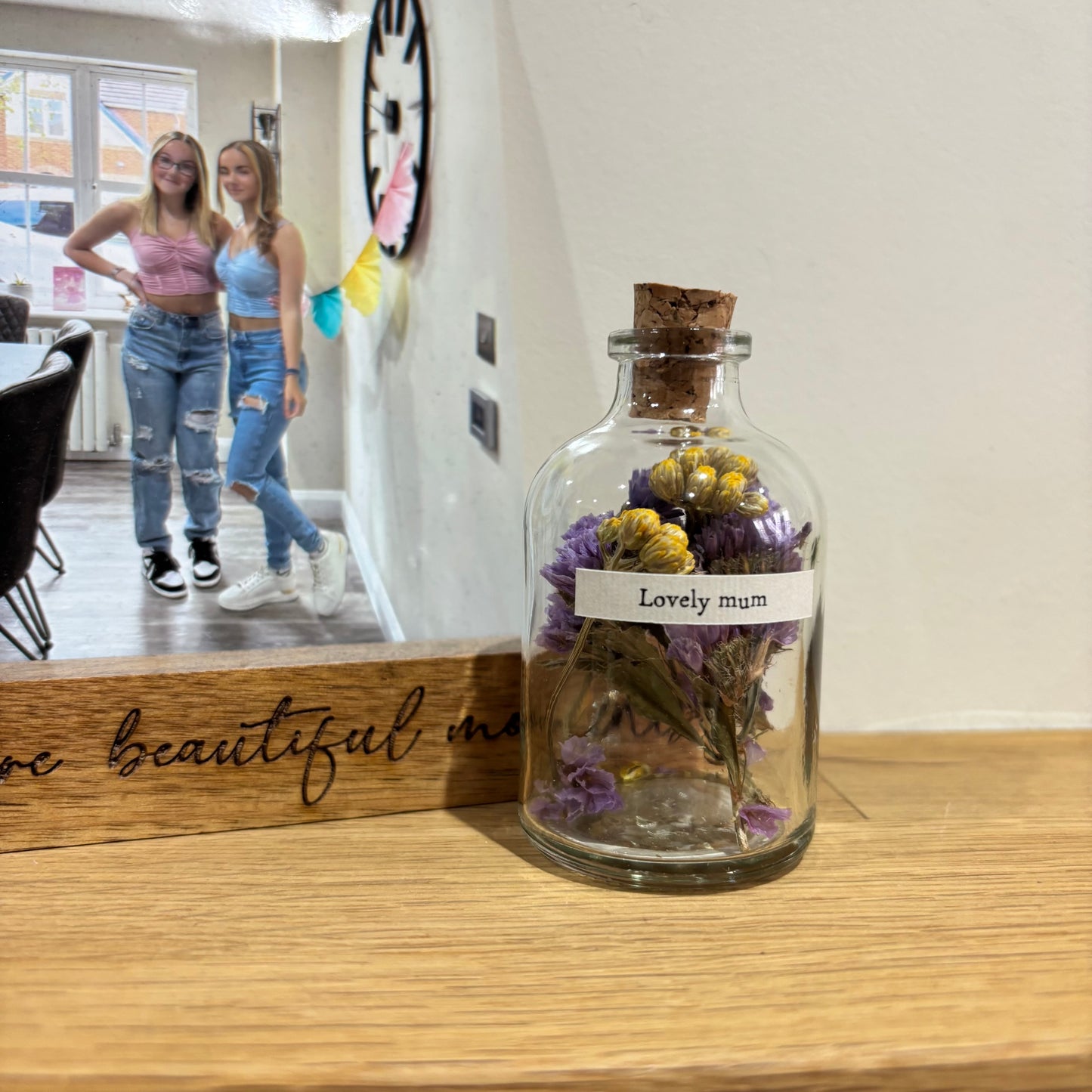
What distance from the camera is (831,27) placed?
81 cm

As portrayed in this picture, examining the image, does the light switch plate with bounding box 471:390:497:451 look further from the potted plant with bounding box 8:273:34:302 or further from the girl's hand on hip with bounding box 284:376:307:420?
the potted plant with bounding box 8:273:34:302

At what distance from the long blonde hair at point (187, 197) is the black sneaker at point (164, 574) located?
211 mm

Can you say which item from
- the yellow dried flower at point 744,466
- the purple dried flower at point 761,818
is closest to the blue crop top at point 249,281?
the yellow dried flower at point 744,466

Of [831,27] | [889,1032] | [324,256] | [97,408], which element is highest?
[831,27]

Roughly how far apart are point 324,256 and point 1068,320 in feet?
2.18

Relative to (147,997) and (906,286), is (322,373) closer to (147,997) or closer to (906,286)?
(147,997)

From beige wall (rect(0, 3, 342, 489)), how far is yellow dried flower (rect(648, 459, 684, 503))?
0.24m

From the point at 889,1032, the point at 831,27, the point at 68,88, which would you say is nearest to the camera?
the point at 889,1032

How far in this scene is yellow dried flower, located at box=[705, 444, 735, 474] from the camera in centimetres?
60

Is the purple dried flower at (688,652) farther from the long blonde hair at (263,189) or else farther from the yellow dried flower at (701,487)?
the long blonde hair at (263,189)

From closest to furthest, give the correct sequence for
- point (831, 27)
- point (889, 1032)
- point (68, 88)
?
point (889, 1032)
point (68, 88)
point (831, 27)

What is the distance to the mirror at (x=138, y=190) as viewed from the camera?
1.98 feet

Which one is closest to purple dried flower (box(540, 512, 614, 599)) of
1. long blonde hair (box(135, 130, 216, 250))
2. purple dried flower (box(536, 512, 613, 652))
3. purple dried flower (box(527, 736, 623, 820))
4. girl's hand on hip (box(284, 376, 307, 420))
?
purple dried flower (box(536, 512, 613, 652))

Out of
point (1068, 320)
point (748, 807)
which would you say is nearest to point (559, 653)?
point (748, 807)
